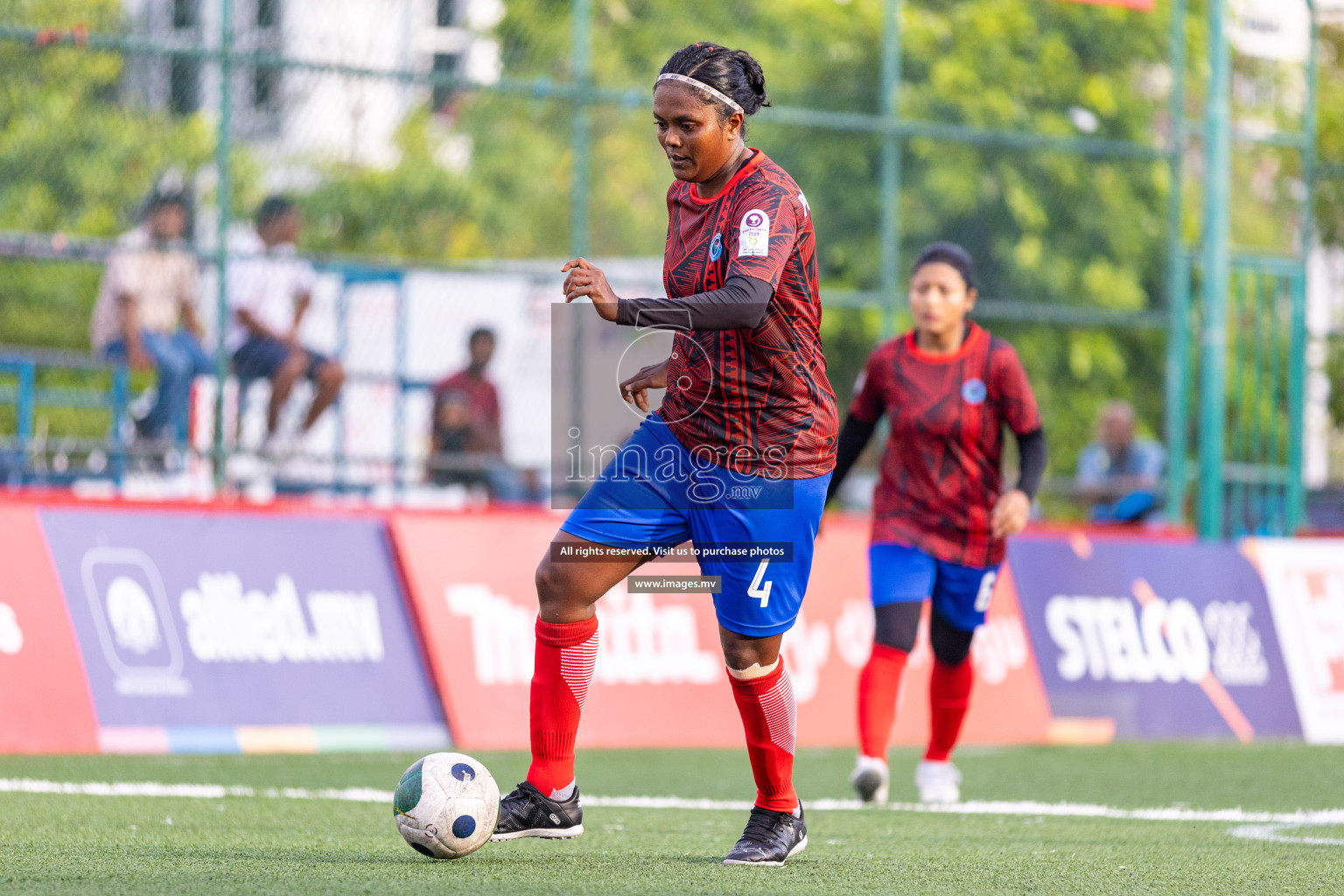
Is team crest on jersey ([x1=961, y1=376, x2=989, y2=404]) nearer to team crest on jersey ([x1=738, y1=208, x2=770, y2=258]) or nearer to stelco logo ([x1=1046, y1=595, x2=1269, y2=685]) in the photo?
team crest on jersey ([x1=738, y1=208, x2=770, y2=258])

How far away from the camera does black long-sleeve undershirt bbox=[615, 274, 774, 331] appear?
14.3 ft

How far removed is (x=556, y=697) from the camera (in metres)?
4.95

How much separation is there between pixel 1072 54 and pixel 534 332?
5824mm

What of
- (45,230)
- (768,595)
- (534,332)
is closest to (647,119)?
(534,332)

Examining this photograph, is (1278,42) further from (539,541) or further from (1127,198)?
(539,541)

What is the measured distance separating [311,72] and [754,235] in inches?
244

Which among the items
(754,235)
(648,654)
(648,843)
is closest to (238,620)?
(648,654)

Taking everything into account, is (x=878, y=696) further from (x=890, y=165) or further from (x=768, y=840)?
(x=890, y=165)

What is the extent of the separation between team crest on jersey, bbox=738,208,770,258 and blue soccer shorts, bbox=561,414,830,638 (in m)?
0.60

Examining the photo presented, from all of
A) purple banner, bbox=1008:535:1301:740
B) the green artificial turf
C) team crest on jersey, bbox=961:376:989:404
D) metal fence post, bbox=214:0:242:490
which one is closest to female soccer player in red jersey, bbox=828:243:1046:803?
team crest on jersey, bbox=961:376:989:404

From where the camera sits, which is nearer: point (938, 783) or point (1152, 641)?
point (938, 783)

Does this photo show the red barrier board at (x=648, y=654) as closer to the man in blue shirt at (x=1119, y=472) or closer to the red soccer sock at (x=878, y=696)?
the man in blue shirt at (x=1119, y=472)

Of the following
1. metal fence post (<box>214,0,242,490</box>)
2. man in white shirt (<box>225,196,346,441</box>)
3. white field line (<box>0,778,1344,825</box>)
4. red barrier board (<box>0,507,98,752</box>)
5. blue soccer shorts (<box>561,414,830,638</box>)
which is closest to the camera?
blue soccer shorts (<box>561,414,830,638</box>)

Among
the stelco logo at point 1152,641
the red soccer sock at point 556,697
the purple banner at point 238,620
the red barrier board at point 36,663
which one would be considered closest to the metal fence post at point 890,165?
the stelco logo at point 1152,641
